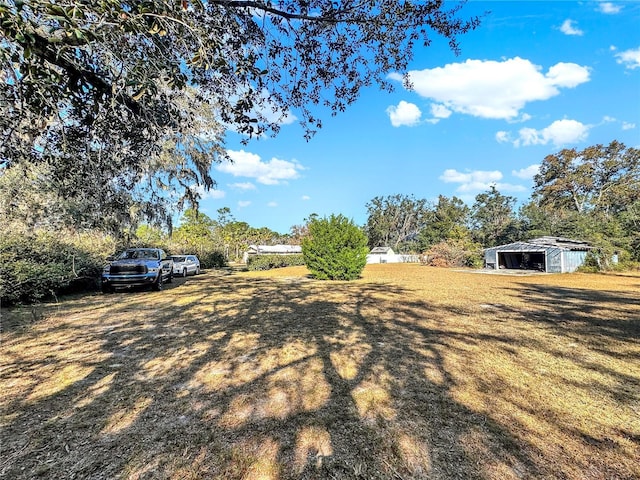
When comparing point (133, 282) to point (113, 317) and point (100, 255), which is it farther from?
point (113, 317)

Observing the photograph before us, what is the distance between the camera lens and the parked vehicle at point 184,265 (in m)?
18.2

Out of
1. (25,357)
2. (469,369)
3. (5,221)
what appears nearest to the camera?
(469,369)

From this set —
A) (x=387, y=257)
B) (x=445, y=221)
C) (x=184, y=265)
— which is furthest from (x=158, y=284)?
(x=445, y=221)

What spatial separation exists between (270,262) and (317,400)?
96.6 feet

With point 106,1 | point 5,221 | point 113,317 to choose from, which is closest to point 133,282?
point 5,221

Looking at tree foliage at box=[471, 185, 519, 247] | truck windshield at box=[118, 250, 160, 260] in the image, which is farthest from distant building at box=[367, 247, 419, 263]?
truck windshield at box=[118, 250, 160, 260]

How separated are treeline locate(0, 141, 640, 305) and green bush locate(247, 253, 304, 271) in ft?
10.6

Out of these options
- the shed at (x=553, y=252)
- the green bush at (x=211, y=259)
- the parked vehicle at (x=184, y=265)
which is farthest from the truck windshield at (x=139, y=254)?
the shed at (x=553, y=252)

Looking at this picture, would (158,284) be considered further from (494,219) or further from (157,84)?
(494,219)

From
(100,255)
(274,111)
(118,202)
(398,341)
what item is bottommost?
(398,341)

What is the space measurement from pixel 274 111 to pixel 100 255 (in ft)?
34.1

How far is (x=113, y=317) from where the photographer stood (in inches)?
264

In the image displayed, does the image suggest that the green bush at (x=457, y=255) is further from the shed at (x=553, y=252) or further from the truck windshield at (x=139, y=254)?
the truck windshield at (x=139, y=254)

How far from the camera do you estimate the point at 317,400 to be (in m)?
2.98
